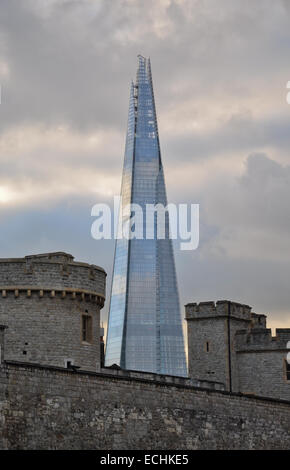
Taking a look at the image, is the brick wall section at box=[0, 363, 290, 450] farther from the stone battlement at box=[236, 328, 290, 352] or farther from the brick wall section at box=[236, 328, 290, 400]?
the stone battlement at box=[236, 328, 290, 352]

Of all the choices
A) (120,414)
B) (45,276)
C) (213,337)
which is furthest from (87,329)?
(213,337)

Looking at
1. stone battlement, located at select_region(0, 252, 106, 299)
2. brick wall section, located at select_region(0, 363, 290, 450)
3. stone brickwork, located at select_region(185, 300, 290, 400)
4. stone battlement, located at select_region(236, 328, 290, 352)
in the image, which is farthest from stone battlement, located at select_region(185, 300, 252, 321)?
stone battlement, located at select_region(0, 252, 106, 299)

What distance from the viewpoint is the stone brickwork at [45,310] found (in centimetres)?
4731

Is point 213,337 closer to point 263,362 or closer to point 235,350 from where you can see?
point 235,350

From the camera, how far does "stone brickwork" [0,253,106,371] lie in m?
47.3

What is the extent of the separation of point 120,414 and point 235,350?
2511 cm

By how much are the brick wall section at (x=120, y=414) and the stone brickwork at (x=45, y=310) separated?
21.2ft

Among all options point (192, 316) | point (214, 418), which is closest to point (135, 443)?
point (214, 418)

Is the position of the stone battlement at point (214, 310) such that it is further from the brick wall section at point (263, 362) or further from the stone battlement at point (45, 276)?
the stone battlement at point (45, 276)

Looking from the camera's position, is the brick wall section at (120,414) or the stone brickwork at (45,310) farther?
the stone brickwork at (45,310)

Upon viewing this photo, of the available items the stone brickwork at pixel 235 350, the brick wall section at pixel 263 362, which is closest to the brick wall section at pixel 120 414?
the brick wall section at pixel 263 362

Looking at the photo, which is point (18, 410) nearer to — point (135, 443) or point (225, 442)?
point (135, 443)
